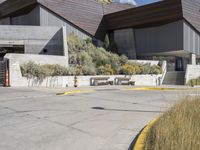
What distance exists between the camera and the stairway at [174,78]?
3344 centimetres

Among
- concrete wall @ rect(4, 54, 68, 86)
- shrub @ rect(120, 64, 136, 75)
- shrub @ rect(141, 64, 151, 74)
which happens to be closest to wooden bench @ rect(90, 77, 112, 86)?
shrub @ rect(120, 64, 136, 75)

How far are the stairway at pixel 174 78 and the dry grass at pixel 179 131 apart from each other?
2689 centimetres

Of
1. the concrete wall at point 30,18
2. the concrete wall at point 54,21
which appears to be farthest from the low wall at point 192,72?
the concrete wall at point 30,18

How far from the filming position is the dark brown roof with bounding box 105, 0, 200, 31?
34375 mm

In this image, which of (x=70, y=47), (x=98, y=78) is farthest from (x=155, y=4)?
(x=98, y=78)

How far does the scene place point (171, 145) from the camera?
4.96 m

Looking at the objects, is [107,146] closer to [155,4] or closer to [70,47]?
[70,47]

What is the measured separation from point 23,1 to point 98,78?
17.6 meters

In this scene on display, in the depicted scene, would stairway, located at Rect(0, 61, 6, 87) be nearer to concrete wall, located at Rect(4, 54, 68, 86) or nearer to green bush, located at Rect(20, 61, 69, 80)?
concrete wall, located at Rect(4, 54, 68, 86)

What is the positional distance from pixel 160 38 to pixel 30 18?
17385 mm

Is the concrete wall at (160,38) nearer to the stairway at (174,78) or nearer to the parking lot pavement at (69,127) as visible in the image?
the stairway at (174,78)

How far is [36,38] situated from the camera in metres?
31.6

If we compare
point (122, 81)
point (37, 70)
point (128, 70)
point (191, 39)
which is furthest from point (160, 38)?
point (37, 70)

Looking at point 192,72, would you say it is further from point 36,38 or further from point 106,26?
point 36,38
